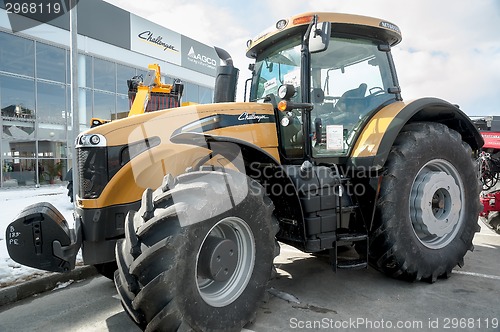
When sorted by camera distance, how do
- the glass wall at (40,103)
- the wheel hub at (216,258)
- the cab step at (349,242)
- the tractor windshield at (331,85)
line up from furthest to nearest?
the glass wall at (40,103)
the tractor windshield at (331,85)
the cab step at (349,242)
the wheel hub at (216,258)

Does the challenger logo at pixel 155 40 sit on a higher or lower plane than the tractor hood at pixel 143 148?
higher

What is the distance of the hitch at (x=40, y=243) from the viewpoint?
9.12 feet

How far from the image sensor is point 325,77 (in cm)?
396

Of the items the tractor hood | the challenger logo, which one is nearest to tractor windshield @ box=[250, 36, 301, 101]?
the tractor hood

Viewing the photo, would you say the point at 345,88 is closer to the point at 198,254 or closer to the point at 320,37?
the point at 320,37

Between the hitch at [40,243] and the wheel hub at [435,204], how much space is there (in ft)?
10.5

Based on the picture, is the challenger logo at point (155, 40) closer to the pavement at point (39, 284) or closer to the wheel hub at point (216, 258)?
the pavement at point (39, 284)

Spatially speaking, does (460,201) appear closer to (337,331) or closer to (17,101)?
(337,331)

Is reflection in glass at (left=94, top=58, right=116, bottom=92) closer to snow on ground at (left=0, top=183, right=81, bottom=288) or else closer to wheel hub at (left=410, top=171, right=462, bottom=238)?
snow on ground at (left=0, top=183, right=81, bottom=288)

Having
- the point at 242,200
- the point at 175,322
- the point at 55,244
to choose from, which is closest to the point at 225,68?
the point at 242,200

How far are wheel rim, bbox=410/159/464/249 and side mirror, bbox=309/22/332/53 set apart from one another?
1.71 m

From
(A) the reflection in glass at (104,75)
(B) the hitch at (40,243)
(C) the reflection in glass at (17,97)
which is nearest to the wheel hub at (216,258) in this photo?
(B) the hitch at (40,243)

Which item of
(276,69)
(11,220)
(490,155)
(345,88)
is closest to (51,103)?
(11,220)

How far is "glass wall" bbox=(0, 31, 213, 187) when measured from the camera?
13180mm
